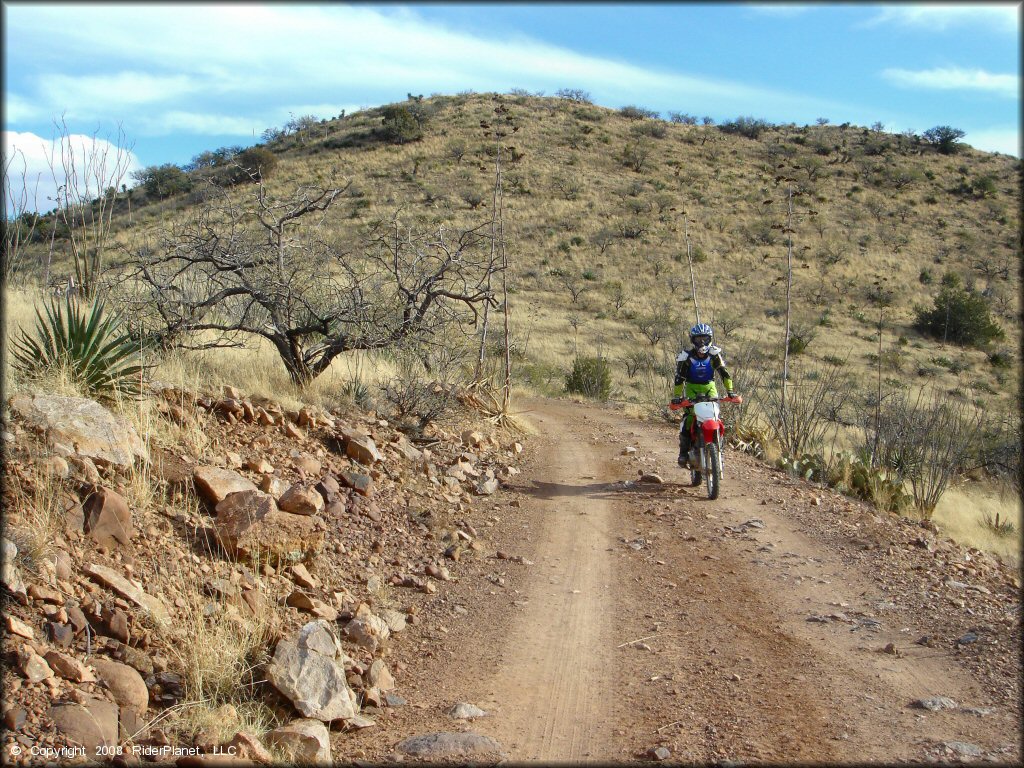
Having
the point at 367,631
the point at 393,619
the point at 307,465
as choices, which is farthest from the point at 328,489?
the point at 367,631

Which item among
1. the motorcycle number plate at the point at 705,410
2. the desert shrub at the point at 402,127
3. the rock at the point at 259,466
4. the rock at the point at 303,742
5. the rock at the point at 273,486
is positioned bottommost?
the rock at the point at 303,742

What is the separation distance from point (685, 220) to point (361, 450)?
31.8 meters

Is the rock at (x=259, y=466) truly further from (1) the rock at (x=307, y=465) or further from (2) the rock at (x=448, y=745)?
(2) the rock at (x=448, y=745)

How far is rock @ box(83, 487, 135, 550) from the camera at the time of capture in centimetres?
455

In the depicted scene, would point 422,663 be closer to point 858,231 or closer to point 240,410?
point 240,410

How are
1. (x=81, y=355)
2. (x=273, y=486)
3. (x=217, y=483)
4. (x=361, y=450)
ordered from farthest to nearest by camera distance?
(x=361, y=450) < (x=81, y=355) < (x=273, y=486) < (x=217, y=483)

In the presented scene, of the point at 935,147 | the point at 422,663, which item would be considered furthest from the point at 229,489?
the point at 935,147

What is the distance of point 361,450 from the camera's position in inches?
303

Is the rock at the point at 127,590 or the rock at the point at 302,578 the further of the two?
the rock at the point at 302,578

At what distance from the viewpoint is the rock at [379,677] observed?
423 cm

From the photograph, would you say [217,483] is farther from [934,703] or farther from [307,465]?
[934,703]

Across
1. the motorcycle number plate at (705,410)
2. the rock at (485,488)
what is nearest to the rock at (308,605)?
the rock at (485,488)

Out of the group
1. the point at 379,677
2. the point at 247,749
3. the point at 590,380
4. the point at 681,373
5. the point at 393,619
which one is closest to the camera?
the point at 247,749

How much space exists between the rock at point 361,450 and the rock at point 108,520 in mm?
3075
